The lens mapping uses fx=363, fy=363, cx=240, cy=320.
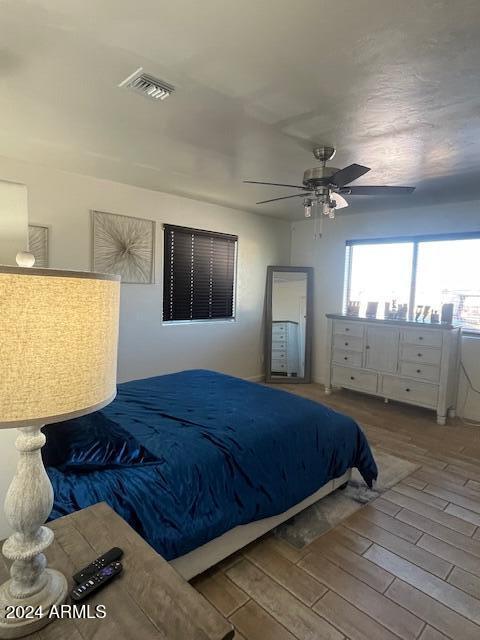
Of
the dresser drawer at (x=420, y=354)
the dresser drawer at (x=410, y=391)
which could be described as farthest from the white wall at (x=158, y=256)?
the dresser drawer at (x=420, y=354)

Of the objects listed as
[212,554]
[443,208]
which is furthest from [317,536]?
[443,208]

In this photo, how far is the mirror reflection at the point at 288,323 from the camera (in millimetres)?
5508

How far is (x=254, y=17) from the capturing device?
1.43 m

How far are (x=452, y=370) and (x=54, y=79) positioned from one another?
442 cm

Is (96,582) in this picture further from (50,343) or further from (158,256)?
(158,256)

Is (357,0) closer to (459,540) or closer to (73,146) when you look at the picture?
(73,146)

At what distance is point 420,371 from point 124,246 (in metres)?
3.58

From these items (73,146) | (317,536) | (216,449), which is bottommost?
(317,536)

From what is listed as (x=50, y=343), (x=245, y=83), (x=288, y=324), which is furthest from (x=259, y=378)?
(x=50, y=343)

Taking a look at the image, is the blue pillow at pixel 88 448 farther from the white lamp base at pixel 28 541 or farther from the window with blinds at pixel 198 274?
the window with blinds at pixel 198 274

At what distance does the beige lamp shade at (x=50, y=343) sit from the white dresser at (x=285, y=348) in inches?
190

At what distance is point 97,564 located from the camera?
0.93 meters

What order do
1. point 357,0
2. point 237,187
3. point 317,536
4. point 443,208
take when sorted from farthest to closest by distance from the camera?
1. point 443,208
2. point 237,187
3. point 317,536
4. point 357,0

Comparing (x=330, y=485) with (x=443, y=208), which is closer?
(x=330, y=485)
